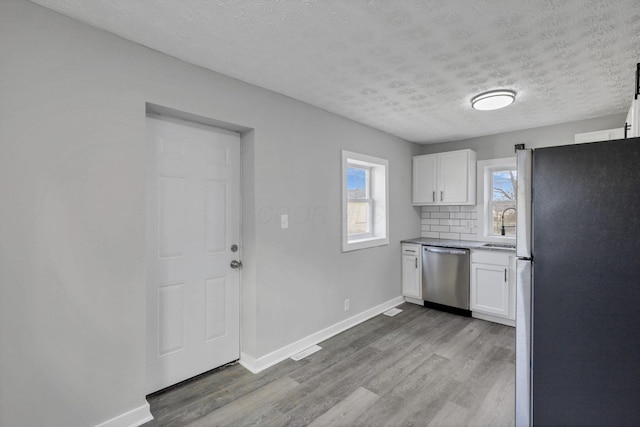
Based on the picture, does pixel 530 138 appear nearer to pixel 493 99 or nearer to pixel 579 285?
pixel 493 99

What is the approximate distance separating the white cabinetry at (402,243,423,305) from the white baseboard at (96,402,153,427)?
3338 millimetres

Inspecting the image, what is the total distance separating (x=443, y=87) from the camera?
2.64 m

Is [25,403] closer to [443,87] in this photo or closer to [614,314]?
[614,314]

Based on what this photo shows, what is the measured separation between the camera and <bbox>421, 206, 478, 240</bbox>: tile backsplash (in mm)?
4391

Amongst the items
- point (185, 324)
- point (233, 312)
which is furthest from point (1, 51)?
point (233, 312)

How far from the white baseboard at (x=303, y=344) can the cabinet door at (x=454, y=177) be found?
5.65 feet

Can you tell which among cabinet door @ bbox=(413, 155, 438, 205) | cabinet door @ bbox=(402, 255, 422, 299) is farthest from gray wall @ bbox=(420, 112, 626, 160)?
cabinet door @ bbox=(402, 255, 422, 299)

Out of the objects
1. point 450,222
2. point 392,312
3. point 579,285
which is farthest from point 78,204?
point 450,222

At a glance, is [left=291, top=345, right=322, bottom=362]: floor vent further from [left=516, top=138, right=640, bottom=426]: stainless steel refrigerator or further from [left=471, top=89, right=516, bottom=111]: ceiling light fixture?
[left=471, top=89, right=516, bottom=111]: ceiling light fixture

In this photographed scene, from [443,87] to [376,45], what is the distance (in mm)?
951

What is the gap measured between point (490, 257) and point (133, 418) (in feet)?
12.2

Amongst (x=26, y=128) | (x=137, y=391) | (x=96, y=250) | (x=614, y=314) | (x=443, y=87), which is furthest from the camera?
(x=443, y=87)

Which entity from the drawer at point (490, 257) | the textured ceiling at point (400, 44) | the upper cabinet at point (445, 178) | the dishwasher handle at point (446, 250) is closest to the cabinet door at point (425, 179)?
the upper cabinet at point (445, 178)

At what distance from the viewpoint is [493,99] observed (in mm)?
A: 2725
